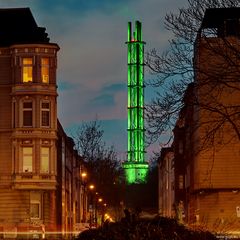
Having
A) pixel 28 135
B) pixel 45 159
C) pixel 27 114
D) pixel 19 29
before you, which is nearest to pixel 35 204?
pixel 45 159

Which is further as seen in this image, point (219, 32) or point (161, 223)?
point (219, 32)

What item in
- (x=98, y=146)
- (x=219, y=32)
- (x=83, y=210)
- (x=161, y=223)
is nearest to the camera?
(x=161, y=223)

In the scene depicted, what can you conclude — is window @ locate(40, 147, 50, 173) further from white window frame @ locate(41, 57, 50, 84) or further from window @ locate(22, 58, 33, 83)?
window @ locate(22, 58, 33, 83)

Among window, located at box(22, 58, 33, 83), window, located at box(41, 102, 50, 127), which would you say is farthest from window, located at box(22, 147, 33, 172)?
window, located at box(22, 58, 33, 83)

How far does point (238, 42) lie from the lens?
32.8 meters

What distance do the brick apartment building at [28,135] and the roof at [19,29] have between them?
0.27 metres

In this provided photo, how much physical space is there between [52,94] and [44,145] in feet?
14.1

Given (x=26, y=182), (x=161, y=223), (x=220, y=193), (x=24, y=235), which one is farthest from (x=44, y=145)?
(x=161, y=223)

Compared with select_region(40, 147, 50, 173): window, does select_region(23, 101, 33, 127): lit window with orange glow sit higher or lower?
higher

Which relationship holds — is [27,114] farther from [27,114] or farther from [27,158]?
[27,158]

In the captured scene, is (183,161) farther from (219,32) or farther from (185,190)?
(219,32)

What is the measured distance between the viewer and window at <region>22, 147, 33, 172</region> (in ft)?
223

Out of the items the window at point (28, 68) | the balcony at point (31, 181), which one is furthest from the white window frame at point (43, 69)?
the balcony at point (31, 181)

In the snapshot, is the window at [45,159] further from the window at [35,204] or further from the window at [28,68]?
the window at [28,68]
